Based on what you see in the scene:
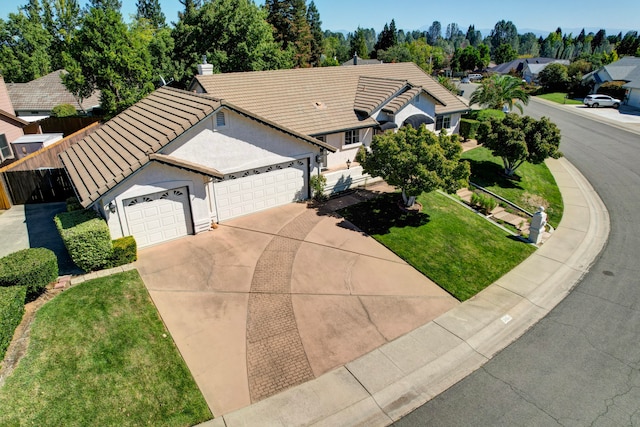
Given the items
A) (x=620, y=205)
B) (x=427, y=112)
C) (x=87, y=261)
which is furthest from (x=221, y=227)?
(x=620, y=205)

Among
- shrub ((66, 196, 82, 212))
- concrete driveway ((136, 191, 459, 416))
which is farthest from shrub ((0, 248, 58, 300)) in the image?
shrub ((66, 196, 82, 212))

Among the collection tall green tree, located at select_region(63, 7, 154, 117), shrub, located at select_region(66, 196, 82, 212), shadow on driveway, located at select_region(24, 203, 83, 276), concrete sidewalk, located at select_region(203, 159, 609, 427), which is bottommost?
concrete sidewalk, located at select_region(203, 159, 609, 427)

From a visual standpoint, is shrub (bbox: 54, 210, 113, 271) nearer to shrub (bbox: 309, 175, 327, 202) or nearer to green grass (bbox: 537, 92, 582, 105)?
shrub (bbox: 309, 175, 327, 202)

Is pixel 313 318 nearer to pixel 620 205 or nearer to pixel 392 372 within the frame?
pixel 392 372

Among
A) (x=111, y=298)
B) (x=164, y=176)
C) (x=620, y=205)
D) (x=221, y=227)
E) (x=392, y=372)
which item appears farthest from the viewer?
(x=620, y=205)

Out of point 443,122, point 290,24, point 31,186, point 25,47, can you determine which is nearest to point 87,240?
point 31,186

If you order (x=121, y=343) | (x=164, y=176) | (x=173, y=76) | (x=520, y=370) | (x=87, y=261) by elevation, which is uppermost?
(x=173, y=76)
